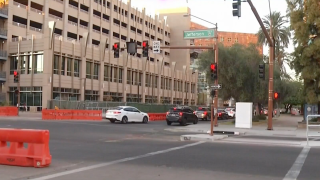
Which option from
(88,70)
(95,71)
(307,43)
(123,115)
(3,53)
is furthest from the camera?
(95,71)

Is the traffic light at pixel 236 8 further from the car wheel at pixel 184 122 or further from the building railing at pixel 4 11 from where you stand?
the building railing at pixel 4 11

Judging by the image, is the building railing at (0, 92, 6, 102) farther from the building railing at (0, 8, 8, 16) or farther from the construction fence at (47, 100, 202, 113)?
the building railing at (0, 8, 8, 16)

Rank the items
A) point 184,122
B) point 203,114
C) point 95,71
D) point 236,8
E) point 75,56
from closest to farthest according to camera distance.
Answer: point 236,8, point 184,122, point 203,114, point 75,56, point 95,71

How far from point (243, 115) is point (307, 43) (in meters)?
8.32

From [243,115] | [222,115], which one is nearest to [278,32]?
[222,115]

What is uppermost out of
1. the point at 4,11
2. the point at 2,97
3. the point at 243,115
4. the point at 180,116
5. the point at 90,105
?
the point at 4,11

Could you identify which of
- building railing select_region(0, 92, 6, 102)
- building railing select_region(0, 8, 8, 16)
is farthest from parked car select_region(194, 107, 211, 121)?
building railing select_region(0, 8, 8, 16)

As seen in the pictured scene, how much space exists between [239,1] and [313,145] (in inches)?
313

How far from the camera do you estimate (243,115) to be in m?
31.4

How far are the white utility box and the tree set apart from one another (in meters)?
5.59

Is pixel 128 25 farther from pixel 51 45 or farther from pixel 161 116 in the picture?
pixel 161 116

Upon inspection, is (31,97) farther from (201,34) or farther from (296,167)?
(296,167)

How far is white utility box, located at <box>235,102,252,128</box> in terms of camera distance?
102 ft

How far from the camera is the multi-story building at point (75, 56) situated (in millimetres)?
55438
